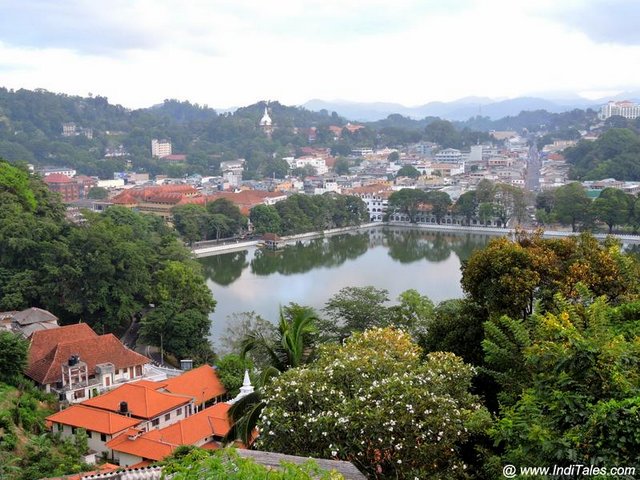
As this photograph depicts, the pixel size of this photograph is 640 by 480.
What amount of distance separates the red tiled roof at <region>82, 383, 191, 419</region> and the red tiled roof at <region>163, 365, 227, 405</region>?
0.34 metres

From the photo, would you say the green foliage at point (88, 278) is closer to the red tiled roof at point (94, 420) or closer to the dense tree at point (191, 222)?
the red tiled roof at point (94, 420)

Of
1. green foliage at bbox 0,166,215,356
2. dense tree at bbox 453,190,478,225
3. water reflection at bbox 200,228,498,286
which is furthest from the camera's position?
dense tree at bbox 453,190,478,225

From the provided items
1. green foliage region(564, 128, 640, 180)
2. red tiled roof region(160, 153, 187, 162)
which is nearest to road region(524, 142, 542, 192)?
green foliage region(564, 128, 640, 180)

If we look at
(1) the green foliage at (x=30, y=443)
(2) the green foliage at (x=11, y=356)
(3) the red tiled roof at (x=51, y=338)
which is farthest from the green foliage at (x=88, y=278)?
(1) the green foliage at (x=30, y=443)

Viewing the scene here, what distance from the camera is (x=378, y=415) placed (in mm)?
3215

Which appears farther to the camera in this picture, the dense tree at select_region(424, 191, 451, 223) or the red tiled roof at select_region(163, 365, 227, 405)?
the dense tree at select_region(424, 191, 451, 223)

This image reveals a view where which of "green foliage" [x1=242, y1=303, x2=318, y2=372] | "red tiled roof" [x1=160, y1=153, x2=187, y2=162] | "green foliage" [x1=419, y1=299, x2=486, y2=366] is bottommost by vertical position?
"red tiled roof" [x1=160, y1=153, x2=187, y2=162]

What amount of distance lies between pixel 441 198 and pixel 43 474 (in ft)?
77.2

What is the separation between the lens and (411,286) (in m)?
16.2

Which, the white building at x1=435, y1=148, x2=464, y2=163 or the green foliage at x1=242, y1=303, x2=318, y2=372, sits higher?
the green foliage at x1=242, y1=303, x2=318, y2=372

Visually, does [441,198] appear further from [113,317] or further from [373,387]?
[373,387]

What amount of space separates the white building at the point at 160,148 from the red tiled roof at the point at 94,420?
147 feet

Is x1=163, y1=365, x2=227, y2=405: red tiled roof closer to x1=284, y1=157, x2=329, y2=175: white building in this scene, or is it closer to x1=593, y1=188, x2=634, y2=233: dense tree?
x1=593, y1=188, x2=634, y2=233: dense tree

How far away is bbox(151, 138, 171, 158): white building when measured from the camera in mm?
51750
